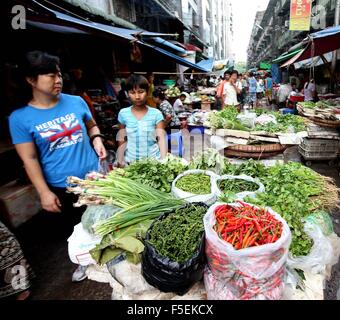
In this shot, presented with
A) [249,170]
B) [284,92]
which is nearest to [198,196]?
[249,170]

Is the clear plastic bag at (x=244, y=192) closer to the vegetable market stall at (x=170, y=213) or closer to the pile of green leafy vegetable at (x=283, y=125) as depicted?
the vegetable market stall at (x=170, y=213)

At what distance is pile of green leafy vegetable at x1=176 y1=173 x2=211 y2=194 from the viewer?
6.25ft

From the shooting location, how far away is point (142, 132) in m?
2.89

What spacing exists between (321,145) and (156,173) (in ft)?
16.5

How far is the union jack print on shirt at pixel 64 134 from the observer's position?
2184 mm

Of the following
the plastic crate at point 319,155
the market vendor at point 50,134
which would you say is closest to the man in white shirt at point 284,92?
the plastic crate at point 319,155

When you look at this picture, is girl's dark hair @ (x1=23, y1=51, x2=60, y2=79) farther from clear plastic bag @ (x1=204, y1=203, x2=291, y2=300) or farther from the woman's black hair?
clear plastic bag @ (x1=204, y1=203, x2=291, y2=300)

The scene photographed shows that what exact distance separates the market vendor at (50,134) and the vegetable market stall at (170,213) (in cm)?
46

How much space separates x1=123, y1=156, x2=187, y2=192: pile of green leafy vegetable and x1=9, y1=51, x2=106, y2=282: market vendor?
1.90 feet

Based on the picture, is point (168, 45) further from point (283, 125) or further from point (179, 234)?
point (179, 234)

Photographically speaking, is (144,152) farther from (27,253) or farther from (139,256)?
(27,253)

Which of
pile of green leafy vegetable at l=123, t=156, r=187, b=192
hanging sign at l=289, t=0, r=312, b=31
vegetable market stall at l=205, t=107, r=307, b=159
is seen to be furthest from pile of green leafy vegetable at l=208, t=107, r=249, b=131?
hanging sign at l=289, t=0, r=312, b=31

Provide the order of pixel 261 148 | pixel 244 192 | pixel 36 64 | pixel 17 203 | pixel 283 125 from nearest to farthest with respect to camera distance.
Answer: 1. pixel 244 192
2. pixel 36 64
3. pixel 261 148
4. pixel 17 203
5. pixel 283 125

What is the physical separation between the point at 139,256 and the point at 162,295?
0.26 meters
